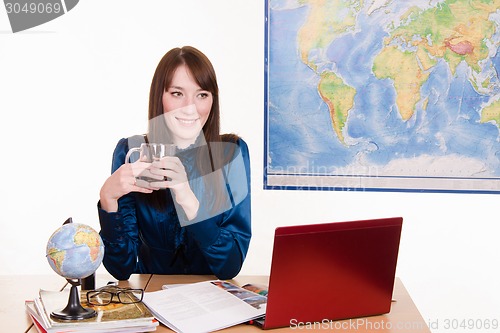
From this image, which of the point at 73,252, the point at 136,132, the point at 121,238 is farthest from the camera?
the point at 136,132

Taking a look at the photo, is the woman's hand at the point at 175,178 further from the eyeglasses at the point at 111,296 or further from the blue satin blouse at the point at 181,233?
the eyeglasses at the point at 111,296

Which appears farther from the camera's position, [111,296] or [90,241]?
[111,296]

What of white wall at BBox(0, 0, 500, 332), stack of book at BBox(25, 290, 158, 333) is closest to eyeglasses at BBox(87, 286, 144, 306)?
stack of book at BBox(25, 290, 158, 333)

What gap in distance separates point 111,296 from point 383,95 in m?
2.01

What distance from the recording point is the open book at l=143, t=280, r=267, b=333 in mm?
1429

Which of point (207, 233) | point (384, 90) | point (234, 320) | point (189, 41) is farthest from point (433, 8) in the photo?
point (234, 320)

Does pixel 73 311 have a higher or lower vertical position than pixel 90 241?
lower

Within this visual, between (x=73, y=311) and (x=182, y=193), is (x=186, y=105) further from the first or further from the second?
(x=73, y=311)

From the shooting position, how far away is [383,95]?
3115 mm

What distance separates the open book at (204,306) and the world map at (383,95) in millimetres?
1527

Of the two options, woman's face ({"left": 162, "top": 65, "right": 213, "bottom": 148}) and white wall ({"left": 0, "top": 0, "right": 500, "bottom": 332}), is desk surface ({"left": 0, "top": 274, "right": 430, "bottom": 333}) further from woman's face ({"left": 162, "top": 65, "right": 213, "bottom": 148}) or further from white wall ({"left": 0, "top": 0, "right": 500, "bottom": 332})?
white wall ({"left": 0, "top": 0, "right": 500, "bottom": 332})

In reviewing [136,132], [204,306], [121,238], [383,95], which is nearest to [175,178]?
[121,238]

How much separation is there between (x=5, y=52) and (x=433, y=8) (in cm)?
221

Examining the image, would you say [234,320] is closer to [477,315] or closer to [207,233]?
[207,233]
